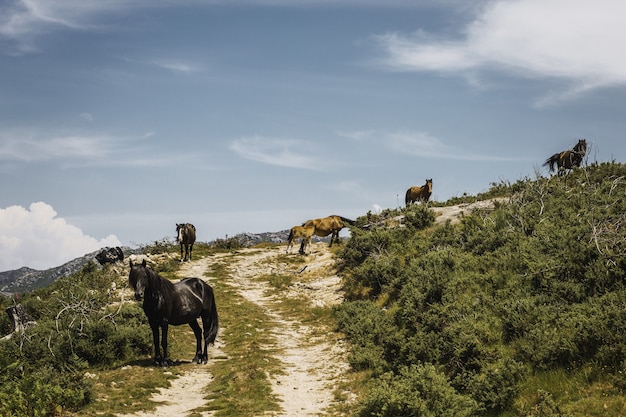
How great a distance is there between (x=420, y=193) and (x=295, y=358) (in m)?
26.6

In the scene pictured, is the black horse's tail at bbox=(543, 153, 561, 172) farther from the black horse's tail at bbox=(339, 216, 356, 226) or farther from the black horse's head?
the black horse's head

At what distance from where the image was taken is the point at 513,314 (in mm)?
11938

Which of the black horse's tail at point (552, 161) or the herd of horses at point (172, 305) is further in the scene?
the black horse's tail at point (552, 161)

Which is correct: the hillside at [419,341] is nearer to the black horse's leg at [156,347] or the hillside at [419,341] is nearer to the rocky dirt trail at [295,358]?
the rocky dirt trail at [295,358]

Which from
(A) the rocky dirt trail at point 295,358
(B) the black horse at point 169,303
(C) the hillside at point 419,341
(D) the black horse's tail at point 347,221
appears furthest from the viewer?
(D) the black horse's tail at point 347,221

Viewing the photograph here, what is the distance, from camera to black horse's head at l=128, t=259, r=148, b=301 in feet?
42.8

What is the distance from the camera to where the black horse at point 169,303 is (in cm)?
1357

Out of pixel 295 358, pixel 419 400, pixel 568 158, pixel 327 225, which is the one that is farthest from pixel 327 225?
pixel 419 400

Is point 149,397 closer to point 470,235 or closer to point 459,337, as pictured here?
point 459,337

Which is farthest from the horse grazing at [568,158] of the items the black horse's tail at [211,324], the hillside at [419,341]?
the black horse's tail at [211,324]

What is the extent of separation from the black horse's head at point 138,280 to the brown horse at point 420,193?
28.3 meters

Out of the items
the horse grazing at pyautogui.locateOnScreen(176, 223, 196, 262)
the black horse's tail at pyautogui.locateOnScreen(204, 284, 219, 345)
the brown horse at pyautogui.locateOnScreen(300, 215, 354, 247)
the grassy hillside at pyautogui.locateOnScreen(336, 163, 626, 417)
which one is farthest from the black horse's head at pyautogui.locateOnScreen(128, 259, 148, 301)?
the brown horse at pyautogui.locateOnScreen(300, 215, 354, 247)

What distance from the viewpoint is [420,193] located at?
40.3 meters

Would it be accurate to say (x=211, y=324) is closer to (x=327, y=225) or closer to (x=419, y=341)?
(x=419, y=341)
